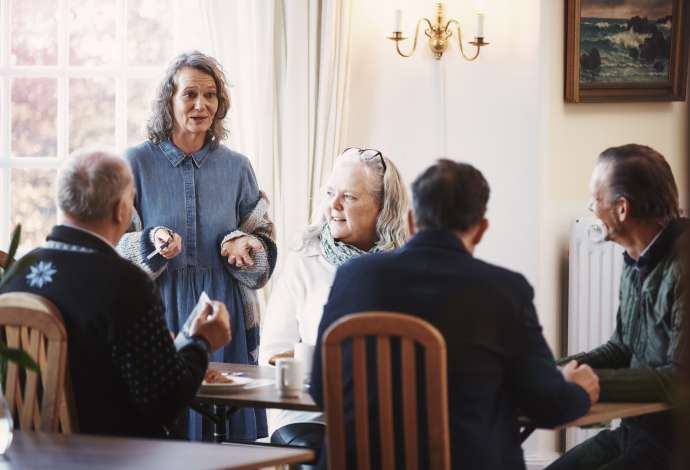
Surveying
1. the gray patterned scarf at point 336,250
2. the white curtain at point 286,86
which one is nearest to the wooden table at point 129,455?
the gray patterned scarf at point 336,250

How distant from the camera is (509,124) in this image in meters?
4.14

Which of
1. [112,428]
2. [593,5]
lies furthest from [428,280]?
[593,5]

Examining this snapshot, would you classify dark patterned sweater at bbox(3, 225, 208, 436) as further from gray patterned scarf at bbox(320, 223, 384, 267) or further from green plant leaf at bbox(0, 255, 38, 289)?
gray patterned scarf at bbox(320, 223, 384, 267)

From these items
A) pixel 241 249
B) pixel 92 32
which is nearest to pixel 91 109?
pixel 92 32

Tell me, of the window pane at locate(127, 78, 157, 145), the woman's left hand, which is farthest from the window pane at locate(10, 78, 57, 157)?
the woman's left hand

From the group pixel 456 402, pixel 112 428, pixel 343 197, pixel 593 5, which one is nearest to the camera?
pixel 456 402

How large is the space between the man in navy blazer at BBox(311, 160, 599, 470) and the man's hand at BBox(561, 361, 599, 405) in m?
0.13

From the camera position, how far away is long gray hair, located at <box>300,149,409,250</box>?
3.12 metres

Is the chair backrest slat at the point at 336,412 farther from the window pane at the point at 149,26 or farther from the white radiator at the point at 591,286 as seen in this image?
the window pane at the point at 149,26

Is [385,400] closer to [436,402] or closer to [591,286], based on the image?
[436,402]

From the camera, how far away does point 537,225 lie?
412cm

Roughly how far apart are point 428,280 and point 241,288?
55.6 inches

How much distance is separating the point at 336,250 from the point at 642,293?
998 millimetres

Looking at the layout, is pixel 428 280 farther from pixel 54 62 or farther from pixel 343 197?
pixel 54 62
